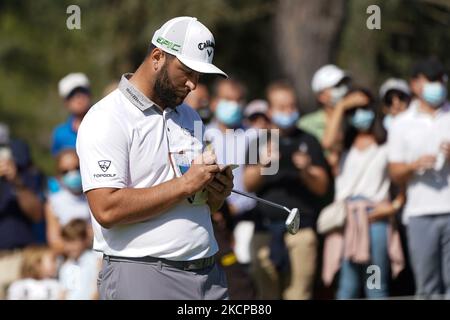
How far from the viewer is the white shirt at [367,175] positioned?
9.41m

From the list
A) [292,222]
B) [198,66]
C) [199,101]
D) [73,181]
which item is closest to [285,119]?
[199,101]

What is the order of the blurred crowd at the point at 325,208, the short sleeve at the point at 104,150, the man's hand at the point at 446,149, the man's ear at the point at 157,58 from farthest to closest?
1. the blurred crowd at the point at 325,208
2. the man's hand at the point at 446,149
3. the man's ear at the point at 157,58
4. the short sleeve at the point at 104,150

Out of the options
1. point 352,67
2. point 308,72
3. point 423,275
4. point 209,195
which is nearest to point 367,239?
point 423,275

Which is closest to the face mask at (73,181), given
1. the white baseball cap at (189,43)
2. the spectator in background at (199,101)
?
the spectator in background at (199,101)

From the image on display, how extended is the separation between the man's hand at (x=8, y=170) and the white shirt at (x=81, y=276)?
1.08 meters

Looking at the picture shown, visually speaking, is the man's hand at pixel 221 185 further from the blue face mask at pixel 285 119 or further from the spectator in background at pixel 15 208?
the spectator in background at pixel 15 208

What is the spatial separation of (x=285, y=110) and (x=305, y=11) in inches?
170

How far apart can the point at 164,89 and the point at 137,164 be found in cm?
43

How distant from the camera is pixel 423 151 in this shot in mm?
9227

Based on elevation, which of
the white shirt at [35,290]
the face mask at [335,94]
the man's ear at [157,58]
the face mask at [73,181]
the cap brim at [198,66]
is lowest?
the white shirt at [35,290]

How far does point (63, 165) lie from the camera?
9.81 metres

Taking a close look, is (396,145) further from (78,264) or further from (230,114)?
(78,264)

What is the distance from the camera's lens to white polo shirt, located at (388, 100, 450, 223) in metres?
9.16

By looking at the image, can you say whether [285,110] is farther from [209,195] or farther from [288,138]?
[209,195]
